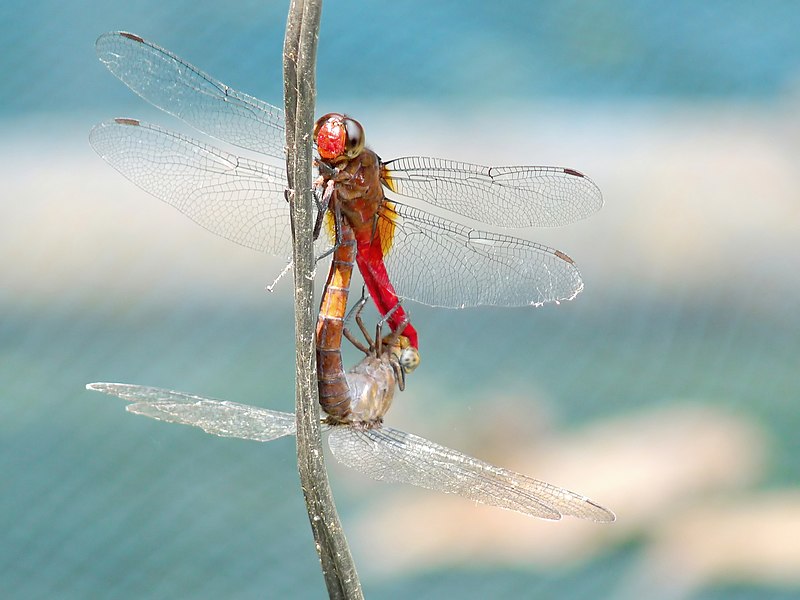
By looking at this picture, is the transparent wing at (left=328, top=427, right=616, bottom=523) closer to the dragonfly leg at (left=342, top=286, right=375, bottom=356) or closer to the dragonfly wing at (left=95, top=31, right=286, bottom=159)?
the dragonfly leg at (left=342, top=286, right=375, bottom=356)

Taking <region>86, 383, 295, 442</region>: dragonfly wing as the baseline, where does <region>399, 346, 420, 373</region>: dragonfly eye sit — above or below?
above

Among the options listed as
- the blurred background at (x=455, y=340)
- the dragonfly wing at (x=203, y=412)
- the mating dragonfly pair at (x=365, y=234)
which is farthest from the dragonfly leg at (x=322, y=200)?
the blurred background at (x=455, y=340)

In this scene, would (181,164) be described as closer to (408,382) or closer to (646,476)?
(408,382)

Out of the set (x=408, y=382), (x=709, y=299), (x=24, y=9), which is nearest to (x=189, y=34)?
(x=24, y=9)

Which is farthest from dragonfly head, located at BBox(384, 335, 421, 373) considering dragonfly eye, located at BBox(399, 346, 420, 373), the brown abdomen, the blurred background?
the blurred background

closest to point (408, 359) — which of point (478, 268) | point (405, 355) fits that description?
point (405, 355)

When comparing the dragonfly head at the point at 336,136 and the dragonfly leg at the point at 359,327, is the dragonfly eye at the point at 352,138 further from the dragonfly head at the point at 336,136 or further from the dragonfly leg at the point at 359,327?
the dragonfly leg at the point at 359,327

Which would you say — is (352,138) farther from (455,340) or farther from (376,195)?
(455,340)
